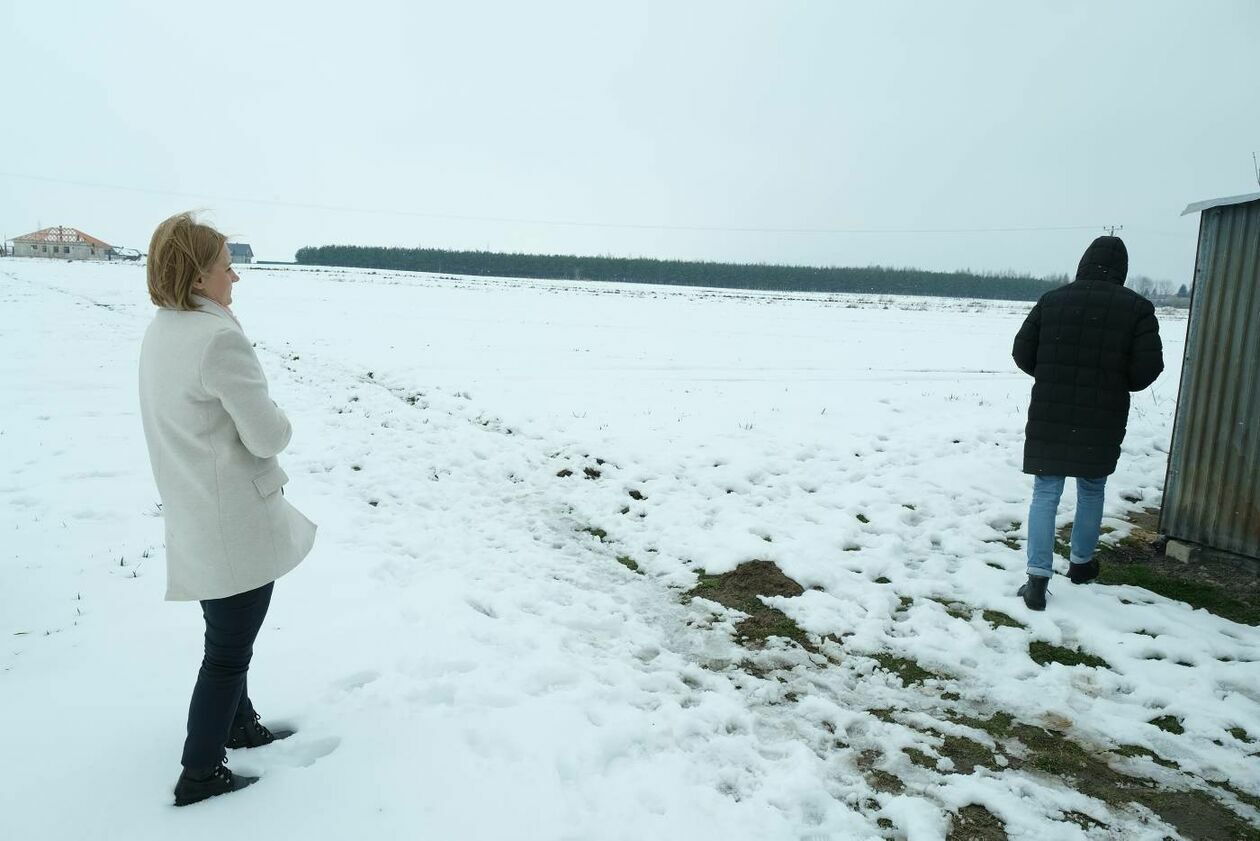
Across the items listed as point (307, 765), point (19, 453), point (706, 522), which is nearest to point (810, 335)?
point (706, 522)

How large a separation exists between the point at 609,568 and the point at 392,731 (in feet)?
8.70

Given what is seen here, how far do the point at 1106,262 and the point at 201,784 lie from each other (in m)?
6.21

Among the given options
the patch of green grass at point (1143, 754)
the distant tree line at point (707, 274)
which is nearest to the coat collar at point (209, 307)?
the patch of green grass at point (1143, 754)

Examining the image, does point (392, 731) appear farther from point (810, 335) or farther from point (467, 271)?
point (467, 271)

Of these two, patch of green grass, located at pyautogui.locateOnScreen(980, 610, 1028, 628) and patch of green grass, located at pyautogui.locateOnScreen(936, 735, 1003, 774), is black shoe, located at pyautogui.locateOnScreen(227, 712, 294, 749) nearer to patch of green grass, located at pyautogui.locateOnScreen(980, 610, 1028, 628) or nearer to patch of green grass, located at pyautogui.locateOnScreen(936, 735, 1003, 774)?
patch of green grass, located at pyautogui.locateOnScreen(936, 735, 1003, 774)

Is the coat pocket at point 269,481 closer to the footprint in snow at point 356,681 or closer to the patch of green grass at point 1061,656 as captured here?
the footprint in snow at point 356,681

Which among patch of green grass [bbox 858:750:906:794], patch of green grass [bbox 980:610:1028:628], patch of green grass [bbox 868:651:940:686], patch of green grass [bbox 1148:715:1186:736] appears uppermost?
patch of green grass [bbox 980:610:1028:628]

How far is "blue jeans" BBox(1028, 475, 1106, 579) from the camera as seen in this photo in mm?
5066

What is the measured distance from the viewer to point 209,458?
8.78 ft

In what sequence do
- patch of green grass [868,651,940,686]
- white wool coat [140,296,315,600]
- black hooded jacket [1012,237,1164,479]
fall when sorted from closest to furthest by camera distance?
white wool coat [140,296,315,600] < patch of green grass [868,651,940,686] < black hooded jacket [1012,237,1164,479]

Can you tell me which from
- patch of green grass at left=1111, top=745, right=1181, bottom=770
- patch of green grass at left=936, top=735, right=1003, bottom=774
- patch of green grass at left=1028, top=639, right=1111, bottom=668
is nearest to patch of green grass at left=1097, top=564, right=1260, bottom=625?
patch of green grass at left=1028, top=639, right=1111, bottom=668

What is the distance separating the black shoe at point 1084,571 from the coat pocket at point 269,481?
553 centimetres

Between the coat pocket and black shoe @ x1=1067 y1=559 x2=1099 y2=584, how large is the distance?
5526 mm

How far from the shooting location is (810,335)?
25703 mm
